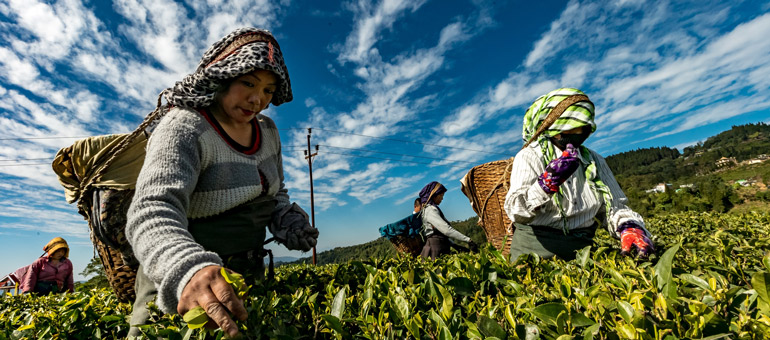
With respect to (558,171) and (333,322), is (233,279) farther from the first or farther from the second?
(558,171)

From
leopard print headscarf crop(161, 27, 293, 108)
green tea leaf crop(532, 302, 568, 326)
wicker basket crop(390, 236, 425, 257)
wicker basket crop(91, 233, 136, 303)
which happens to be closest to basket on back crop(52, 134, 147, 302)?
wicker basket crop(91, 233, 136, 303)

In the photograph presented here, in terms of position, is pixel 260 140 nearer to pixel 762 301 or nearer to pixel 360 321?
pixel 360 321

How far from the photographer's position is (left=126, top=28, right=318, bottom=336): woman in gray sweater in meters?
0.95

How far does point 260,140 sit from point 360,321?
4.00 ft

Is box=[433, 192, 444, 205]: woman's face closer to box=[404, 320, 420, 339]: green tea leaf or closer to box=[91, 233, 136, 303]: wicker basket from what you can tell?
box=[91, 233, 136, 303]: wicker basket

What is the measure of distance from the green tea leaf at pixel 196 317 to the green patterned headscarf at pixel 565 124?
7.22 feet

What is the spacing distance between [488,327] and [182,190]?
1.10 m

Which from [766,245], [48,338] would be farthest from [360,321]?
[766,245]

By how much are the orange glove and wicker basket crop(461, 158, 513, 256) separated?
6.93 ft

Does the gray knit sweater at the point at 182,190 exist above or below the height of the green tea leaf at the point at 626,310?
above

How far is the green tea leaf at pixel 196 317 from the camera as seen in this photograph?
77 cm

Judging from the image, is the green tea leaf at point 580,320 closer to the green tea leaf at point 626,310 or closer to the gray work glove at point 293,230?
the green tea leaf at point 626,310

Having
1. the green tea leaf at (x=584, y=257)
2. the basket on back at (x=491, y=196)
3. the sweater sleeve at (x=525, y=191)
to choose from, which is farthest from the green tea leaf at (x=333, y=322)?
the basket on back at (x=491, y=196)

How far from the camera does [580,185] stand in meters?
2.48
